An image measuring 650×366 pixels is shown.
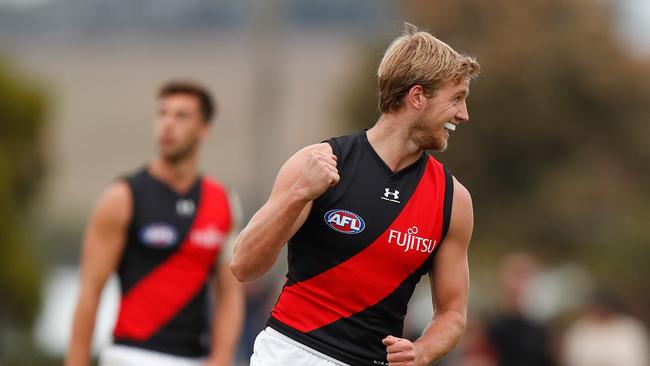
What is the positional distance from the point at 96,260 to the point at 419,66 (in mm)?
3216

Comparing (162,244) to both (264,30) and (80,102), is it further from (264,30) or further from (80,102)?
(80,102)

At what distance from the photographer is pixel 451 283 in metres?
6.52

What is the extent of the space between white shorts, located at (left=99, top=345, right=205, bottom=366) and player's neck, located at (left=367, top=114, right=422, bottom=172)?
2.99 meters

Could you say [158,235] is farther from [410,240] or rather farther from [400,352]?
[400,352]

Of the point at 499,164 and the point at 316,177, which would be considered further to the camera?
the point at 499,164

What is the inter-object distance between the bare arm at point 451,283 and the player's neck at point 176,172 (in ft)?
9.97

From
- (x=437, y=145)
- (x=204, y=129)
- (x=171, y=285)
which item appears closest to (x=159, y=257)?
(x=171, y=285)

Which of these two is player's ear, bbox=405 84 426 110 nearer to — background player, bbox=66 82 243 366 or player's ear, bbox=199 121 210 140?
background player, bbox=66 82 243 366

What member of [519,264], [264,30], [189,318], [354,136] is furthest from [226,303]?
[264,30]

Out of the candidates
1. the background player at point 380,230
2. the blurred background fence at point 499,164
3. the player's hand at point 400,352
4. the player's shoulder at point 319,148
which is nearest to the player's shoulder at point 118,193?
the blurred background fence at point 499,164

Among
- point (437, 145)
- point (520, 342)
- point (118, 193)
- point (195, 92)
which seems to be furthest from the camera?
point (520, 342)

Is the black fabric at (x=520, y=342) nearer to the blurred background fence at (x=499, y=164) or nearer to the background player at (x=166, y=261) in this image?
the blurred background fence at (x=499, y=164)

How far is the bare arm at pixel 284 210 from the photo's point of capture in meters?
5.95

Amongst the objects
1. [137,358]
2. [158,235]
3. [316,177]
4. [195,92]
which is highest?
[195,92]
